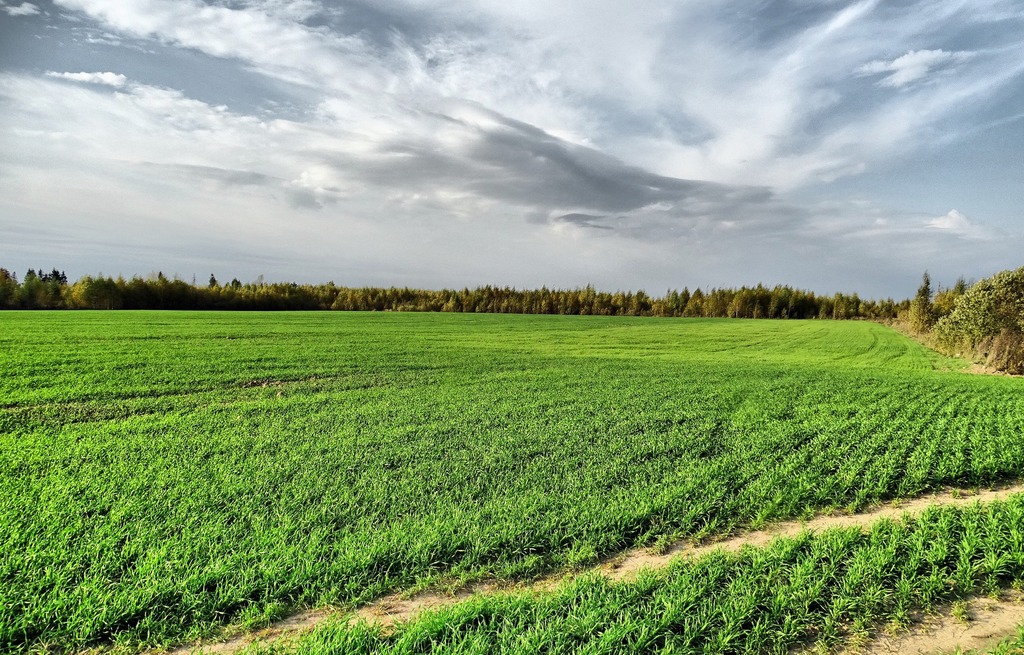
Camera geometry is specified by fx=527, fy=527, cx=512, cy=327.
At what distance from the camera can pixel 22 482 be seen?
689cm

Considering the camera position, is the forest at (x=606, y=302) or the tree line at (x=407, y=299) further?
the tree line at (x=407, y=299)

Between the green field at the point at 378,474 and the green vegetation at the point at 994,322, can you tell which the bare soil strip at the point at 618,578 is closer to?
the green field at the point at 378,474

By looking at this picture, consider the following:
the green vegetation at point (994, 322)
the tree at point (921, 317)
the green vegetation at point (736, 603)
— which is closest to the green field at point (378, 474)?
the green vegetation at point (736, 603)

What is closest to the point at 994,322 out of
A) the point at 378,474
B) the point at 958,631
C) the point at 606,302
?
the point at 958,631

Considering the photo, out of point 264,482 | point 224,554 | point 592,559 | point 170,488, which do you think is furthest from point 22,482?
point 592,559

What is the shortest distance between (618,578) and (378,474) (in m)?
3.76

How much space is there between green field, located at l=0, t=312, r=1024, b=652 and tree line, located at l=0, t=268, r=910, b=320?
66.2m

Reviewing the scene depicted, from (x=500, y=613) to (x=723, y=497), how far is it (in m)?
3.76

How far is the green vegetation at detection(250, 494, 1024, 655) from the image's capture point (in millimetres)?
3918

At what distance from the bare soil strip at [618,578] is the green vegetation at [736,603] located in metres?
0.23

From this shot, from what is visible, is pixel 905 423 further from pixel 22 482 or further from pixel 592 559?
pixel 22 482

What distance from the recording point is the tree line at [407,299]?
221 feet

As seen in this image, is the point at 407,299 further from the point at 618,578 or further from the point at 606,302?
the point at 618,578

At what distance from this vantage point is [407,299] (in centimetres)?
10150
